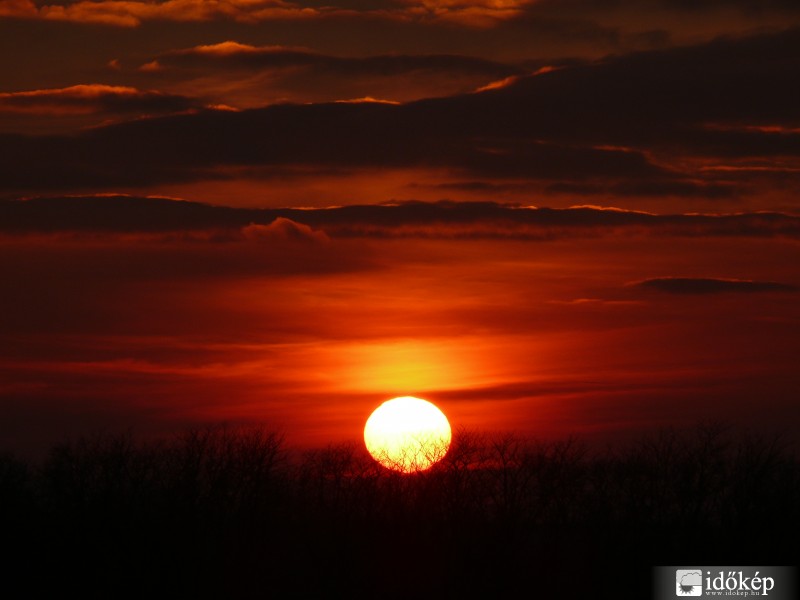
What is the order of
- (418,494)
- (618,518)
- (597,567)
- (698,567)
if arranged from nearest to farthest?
(698,567)
(597,567)
(618,518)
(418,494)

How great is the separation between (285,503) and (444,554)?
34.4 ft

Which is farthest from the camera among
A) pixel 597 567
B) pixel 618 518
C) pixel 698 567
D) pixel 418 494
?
pixel 418 494

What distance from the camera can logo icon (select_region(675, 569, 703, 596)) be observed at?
2320 inches

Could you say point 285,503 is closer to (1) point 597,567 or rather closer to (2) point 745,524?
(1) point 597,567

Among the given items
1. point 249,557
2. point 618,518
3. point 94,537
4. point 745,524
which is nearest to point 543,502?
point 618,518

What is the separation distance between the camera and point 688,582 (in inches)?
2505

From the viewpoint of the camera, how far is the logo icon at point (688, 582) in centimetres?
5894

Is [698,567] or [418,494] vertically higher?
[418,494]

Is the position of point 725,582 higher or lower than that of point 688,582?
lower

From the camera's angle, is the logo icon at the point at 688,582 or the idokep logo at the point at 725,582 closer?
the logo icon at the point at 688,582

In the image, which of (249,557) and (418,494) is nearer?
(249,557)

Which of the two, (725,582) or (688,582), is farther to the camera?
(688,582)

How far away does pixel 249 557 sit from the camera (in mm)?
73375

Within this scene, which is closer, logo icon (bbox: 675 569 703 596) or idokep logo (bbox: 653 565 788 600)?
logo icon (bbox: 675 569 703 596)
